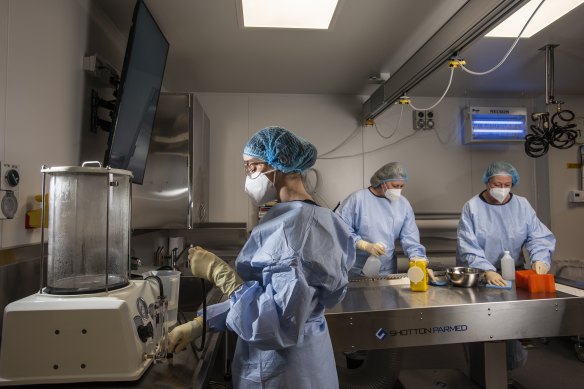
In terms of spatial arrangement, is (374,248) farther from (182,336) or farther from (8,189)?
(8,189)

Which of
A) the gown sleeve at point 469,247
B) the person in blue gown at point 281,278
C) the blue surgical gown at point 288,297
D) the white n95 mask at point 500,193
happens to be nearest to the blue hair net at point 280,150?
the person in blue gown at point 281,278

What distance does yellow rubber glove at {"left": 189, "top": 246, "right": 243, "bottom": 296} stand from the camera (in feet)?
3.73

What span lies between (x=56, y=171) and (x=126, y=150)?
0.74m

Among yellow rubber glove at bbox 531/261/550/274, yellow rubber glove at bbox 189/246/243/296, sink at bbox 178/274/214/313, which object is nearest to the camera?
yellow rubber glove at bbox 189/246/243/296

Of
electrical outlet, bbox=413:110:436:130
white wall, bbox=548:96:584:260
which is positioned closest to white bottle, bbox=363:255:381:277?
electrical outlet, bbox=413:110:436:130

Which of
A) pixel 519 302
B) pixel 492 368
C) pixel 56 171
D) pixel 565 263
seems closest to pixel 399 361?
pixel 492 368

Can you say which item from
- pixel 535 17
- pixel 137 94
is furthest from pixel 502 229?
pixel 137 94

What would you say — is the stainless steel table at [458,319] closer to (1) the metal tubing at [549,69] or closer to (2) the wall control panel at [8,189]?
(2) the wall control panel at [8,189]

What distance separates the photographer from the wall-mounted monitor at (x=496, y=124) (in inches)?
130

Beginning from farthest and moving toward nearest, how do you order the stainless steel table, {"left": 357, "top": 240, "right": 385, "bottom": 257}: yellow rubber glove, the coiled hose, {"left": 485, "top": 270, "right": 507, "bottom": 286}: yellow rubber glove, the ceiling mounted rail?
the coiled hose → {"left": 357, "top": 240, "right": 385, "bottom": 257}: yellow rubber glove → {"left": 485, "top": 270, "right": 507, "bottom": 286}: yellow rubber glove → the stainless steel table → the ceiling mounted rail

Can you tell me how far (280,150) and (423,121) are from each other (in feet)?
8.84

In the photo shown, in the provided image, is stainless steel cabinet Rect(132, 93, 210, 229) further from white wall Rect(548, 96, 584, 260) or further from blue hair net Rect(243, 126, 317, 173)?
white wall Rect(548, 96, 584, 260)

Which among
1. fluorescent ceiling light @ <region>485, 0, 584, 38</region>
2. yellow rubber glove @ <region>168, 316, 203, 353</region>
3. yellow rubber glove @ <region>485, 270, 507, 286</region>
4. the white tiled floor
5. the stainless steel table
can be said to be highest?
fluorescent ceiling light @ <region>485, 0, 584, 38</region>

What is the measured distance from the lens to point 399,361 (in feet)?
6.98
